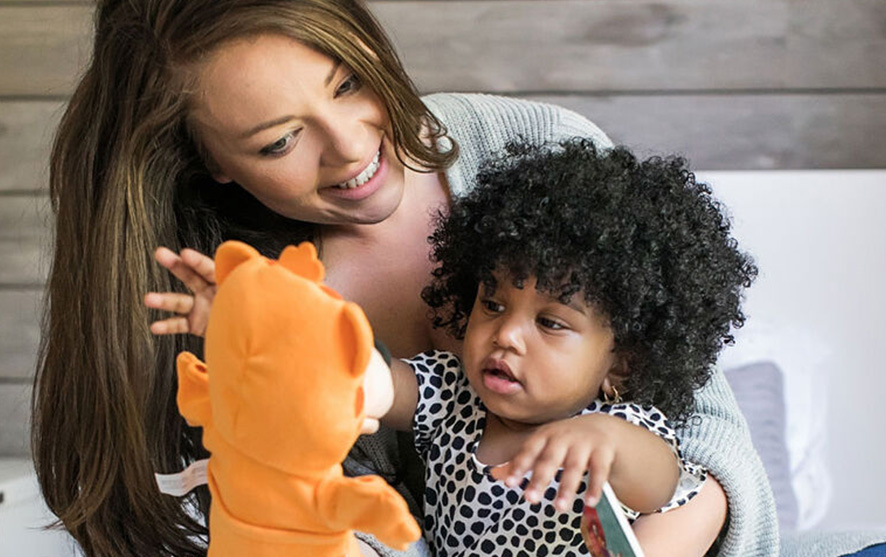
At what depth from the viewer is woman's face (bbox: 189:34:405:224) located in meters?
0.90

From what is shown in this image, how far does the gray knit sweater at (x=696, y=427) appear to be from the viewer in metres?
0.96

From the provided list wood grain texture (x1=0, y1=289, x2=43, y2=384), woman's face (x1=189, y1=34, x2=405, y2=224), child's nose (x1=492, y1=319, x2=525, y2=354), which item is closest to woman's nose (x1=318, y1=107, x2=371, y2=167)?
woman's face (x1=189, y1=34, x2=405, y2=224)

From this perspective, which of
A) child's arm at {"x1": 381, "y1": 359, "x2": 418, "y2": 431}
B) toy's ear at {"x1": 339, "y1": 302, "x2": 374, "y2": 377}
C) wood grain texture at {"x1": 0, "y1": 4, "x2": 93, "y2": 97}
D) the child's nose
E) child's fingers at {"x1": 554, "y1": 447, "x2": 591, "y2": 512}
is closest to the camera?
toy's ear at {"x1": 339, "y1": 302, "x2": 374, "y2": 377}

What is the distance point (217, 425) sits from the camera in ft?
1.93

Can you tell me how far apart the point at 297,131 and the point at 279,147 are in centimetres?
3

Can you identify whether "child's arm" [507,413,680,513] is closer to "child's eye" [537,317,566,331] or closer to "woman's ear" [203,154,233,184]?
"child's eye" [537,317,566,331]

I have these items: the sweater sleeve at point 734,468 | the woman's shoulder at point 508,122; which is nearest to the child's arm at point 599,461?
the sweater sleeve at point 734,468

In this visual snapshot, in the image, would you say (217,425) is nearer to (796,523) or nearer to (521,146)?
(521,146)

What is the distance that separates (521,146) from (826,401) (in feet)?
2.46

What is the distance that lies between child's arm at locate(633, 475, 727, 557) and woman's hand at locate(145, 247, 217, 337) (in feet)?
1.30

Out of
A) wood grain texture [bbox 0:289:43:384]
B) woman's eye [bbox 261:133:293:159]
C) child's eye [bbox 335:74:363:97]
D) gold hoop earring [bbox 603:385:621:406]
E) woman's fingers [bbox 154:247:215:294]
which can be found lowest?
wood grain texture [bbox 0:289:43:384]

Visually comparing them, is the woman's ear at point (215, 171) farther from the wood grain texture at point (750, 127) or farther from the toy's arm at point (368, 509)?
the wood grain texture at point (750, 127)

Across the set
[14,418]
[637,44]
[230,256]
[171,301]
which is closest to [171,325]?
[171,301]

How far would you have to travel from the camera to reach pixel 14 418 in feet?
6.84
